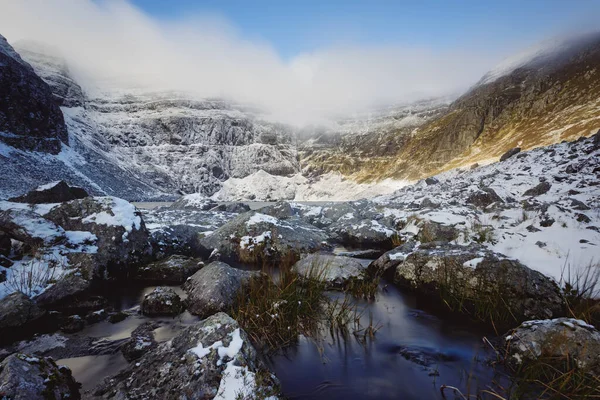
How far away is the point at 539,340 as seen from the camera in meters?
4.22

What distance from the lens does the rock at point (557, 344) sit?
12.4 feet

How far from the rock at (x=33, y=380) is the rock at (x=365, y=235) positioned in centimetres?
1301

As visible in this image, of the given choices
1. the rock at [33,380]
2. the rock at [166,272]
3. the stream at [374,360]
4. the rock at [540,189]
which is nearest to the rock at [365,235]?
the stream at [374,360]

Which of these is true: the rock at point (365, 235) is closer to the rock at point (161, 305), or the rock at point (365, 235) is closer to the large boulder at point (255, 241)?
the large boulder at point (255, 241)

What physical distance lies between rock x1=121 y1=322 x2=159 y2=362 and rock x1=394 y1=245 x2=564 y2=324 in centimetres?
680

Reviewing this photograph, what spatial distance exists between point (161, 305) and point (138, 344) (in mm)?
1593

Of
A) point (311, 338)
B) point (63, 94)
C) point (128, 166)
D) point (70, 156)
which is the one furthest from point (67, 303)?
point (63, 94)

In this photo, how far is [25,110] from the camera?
7250 centimetres

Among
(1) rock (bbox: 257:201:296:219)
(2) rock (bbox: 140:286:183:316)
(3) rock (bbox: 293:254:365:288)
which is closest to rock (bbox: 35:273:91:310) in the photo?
(2) rock (bbox: 140:286:183:316)

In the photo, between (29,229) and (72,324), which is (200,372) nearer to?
(72,324)

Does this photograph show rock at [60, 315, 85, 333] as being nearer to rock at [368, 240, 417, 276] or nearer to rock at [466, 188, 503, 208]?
rock at [368, 240, 417, 276]

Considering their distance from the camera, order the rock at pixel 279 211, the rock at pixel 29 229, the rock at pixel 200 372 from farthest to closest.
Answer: the rock at pixel 279 211 → the rock at pixel 29 229 → the rock at pixel 200 372

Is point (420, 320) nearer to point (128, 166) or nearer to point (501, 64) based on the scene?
point (128, 166)

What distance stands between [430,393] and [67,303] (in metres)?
8.07
